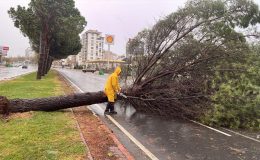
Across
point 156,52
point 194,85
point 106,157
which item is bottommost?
point 106,157

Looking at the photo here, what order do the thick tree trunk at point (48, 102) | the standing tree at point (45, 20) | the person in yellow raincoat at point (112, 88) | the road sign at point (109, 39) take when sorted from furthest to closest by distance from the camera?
the road sign at point (109, 39), the standing tree at point (45, 20), the person in yellow raincoat at point (112, 88), the thick tree trunk at point (48, 102)

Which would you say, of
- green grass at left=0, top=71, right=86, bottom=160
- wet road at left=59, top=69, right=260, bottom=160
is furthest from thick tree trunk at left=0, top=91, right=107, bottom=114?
wet road at left=59, top=69, right=260, bottom=160

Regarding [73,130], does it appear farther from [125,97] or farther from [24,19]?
[24,19]

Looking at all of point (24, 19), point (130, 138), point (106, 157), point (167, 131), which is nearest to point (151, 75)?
point (167, 131)

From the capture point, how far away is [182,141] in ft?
26.6

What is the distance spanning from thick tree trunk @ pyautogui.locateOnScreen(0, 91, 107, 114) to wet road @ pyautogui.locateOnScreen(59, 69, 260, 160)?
0.91 meters

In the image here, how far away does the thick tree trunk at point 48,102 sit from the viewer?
33.0 feet

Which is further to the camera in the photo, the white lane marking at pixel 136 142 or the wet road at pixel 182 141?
the wet road at pixel 182 141

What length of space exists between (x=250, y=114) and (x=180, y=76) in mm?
2684

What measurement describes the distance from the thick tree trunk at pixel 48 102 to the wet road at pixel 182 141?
908 mm

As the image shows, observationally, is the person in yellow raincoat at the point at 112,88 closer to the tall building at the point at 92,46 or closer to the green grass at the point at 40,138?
the green grass at the point at 40,138

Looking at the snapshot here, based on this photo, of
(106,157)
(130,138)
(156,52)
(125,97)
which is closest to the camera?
(106,157)

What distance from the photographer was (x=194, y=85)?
10.9 metres

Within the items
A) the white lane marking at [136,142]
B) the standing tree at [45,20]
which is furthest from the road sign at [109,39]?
the white lane marking at [136,142]
